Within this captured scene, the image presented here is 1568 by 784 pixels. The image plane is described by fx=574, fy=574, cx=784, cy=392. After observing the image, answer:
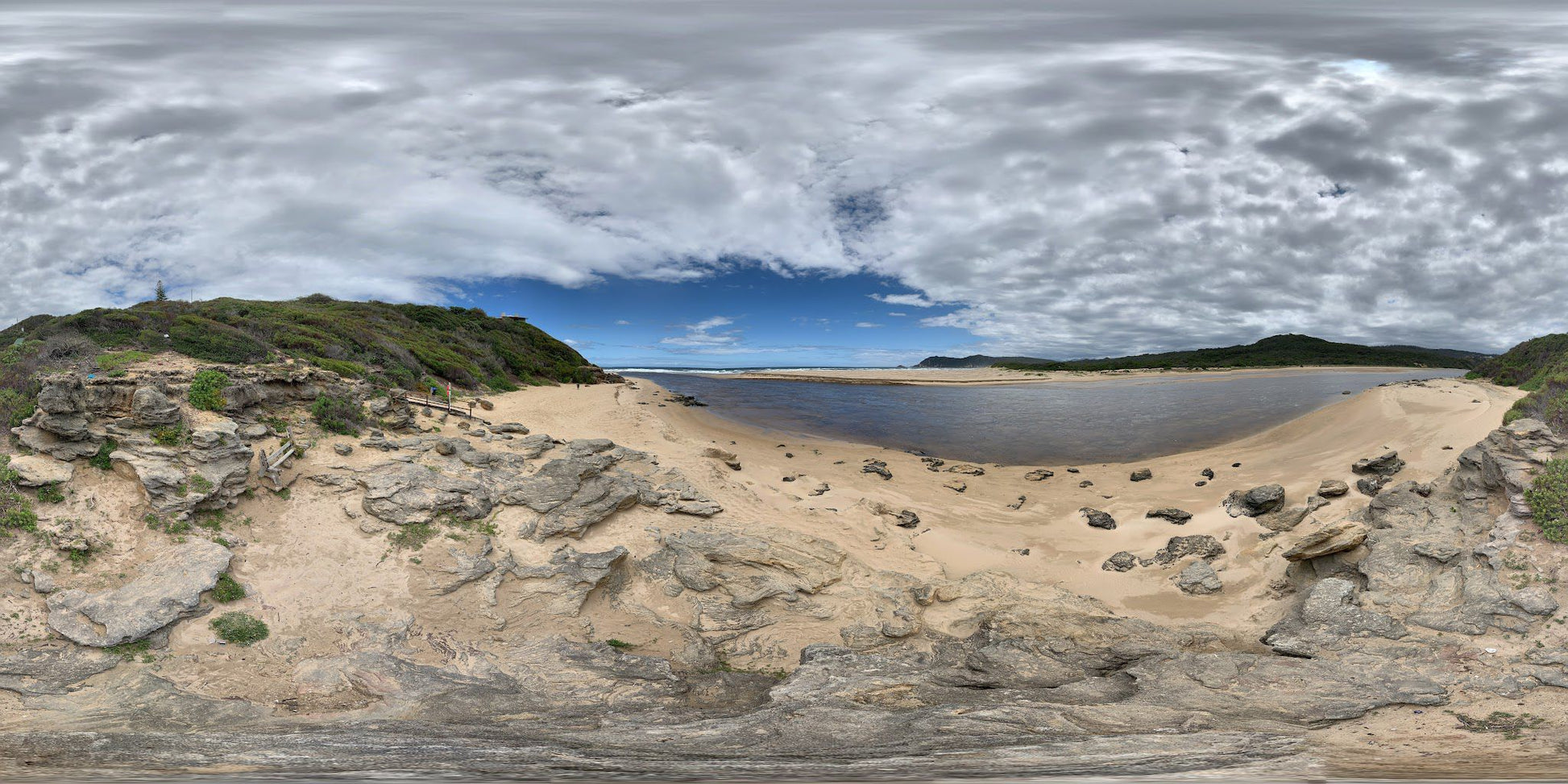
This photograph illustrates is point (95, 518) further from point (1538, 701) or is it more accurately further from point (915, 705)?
point (1538, 701)

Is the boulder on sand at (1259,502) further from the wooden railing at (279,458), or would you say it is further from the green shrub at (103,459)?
the green shrub at (103,459)

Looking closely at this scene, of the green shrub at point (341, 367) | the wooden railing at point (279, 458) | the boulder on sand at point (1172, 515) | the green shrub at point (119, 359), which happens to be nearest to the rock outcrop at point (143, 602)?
the wooden railing at point (279, 458)

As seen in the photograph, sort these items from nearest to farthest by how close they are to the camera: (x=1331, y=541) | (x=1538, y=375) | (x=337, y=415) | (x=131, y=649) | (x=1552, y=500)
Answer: (x=131, y=649), (x=1552, y=500), (x=1331, y=541), (x=337, y=415), (x=1538, y=375)

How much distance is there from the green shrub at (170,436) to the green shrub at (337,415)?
96.9 inches

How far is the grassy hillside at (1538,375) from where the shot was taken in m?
9.67

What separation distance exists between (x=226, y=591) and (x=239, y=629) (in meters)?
0.89

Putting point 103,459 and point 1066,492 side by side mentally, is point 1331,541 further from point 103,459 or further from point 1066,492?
point 103,459

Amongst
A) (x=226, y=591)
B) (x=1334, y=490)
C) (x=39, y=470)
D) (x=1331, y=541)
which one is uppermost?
(x=39, y=470)

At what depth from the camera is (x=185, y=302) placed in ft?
70.3

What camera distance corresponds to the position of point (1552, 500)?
24.3 ft

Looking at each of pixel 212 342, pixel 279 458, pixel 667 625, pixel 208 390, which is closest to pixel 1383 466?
pixel 667 625

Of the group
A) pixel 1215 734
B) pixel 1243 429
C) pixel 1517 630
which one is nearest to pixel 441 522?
pixel 1215 734

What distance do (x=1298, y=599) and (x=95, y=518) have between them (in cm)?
1748

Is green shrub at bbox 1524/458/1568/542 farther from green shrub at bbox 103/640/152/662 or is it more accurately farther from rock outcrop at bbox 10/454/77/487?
rock outcrop at bbox 10/454/77/487
